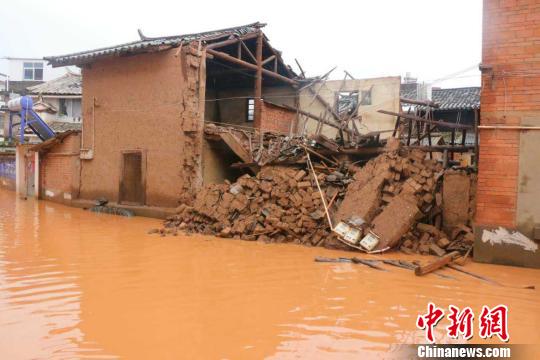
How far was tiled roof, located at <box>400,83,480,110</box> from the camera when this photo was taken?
20484 millimetres

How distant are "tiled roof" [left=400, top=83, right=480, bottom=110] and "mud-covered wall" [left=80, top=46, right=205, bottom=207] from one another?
43.5 feet

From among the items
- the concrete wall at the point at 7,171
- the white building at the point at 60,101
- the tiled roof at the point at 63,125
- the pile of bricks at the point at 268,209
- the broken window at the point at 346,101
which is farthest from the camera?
the white building at the point at 60,101

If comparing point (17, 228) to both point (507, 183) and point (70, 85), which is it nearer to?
point (507, 183)

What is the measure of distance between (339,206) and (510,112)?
357 centimetres

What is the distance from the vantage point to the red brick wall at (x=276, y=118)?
1520cm

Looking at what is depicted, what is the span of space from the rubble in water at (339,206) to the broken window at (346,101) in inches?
251

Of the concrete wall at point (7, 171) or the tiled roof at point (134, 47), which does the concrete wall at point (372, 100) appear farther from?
the concrete wall at point (7, 171)

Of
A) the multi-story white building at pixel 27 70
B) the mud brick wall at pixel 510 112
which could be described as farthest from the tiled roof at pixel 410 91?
the multi-story white building at pixel 27 70

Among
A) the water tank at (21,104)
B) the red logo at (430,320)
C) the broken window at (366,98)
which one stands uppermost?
the broken window at (366,98)

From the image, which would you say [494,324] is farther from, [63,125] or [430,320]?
[63,125]

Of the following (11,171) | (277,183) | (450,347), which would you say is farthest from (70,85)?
(450,347)

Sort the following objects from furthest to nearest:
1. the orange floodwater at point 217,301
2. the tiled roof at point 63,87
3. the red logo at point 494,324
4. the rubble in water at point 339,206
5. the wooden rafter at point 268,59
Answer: the tiled roof at point 63,87 < the wooden rafter at point 268,59 < the rubble in water at point 339,206 < the red logo at point 494,324 < the orange floodwater at point 217,301

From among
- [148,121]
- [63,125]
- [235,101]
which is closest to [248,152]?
[148,121]

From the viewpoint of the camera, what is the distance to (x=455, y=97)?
22328mm
